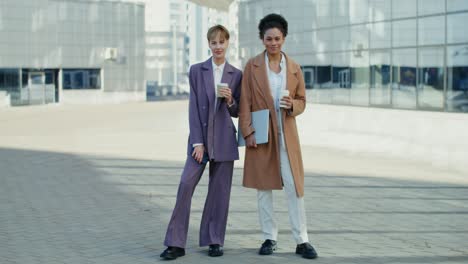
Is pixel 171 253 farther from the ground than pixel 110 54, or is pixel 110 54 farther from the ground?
pixel 110 54

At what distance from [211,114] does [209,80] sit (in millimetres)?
300

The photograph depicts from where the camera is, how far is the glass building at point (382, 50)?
25.8m

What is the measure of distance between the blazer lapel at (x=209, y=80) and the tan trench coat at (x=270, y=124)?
0.26m

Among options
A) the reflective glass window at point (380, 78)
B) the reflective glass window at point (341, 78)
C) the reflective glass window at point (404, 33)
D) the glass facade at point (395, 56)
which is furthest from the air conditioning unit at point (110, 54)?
the reflective glass window at point (404, 33)

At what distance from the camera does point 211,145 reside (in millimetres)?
7941

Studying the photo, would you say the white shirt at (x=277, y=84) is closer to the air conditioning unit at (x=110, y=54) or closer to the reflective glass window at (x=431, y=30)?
the reflective glass window at (x=431, y=30)

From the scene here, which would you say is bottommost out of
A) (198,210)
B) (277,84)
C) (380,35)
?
(198,210)

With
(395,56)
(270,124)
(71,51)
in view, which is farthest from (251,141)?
(71,51)

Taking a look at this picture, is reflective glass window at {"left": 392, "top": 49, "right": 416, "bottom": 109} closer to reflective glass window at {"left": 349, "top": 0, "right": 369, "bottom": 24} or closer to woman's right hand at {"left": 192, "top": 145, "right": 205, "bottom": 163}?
reflective glass window at {"left": 349, "top": 0, "right": 369, "bottom": 24}

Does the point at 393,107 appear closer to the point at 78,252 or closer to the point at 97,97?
the point at 78,252

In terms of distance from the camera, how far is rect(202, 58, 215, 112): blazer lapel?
7.98 m

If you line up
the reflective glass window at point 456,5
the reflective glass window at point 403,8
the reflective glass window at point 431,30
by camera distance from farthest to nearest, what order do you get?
the reflective glass window at point 403,8, the reflective glass window at point 431,30, the reflective glass window at point 456,5

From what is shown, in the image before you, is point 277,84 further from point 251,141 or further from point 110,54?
point 110,54

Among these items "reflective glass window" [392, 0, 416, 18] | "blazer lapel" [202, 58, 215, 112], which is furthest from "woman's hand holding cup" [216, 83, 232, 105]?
"reflective glass window" [392, 0, 416, 18]
